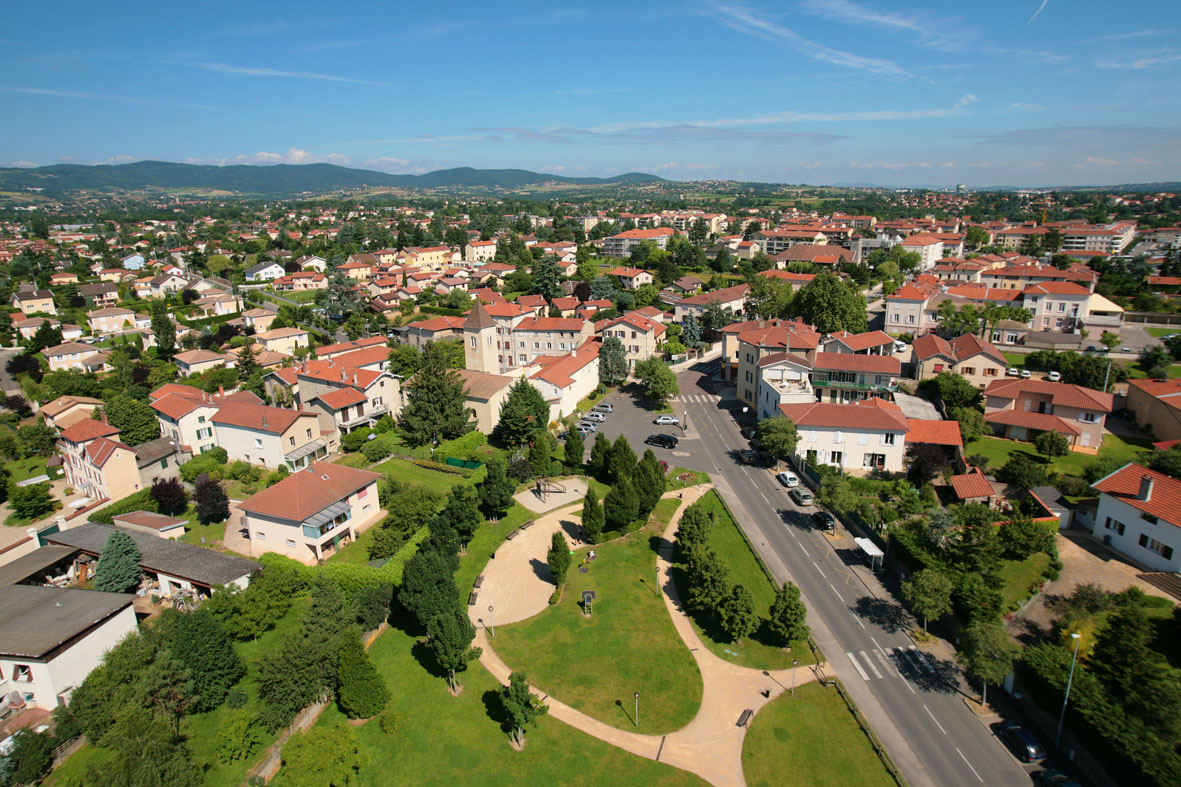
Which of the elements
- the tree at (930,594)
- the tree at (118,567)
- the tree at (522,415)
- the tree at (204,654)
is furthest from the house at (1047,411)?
the tree at (118,567)

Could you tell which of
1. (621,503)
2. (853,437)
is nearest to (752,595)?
(621,503)

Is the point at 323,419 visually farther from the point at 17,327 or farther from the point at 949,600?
the point at 17,327

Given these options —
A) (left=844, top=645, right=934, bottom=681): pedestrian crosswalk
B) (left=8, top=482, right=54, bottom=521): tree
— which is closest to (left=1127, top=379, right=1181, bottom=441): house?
(left=844, top=645, right=934, bottom=681): pedestrian crosswalk

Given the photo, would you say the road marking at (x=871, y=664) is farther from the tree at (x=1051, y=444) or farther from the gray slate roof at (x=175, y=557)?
the gray slate roof at (x=175, y=557)

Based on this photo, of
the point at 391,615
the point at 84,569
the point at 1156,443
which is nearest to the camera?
the point at 391,615

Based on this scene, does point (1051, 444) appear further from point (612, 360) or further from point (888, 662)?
point (612, 360)

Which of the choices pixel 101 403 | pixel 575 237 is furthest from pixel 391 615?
pixel 575 237
